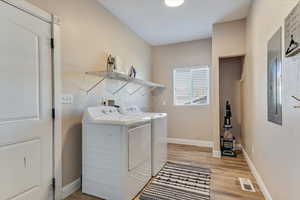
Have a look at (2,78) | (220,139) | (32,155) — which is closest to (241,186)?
(220,139)

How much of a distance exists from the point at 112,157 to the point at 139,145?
15.2 inches

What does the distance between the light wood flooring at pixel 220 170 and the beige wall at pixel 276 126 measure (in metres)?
0.34

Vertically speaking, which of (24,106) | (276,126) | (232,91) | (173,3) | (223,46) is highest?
(173,3)

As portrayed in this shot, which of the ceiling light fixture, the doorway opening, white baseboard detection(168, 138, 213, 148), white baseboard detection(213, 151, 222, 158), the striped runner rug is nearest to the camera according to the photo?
the striped runner rug

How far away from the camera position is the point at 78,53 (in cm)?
222

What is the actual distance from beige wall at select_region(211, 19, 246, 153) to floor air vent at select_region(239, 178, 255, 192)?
1038 millimetres

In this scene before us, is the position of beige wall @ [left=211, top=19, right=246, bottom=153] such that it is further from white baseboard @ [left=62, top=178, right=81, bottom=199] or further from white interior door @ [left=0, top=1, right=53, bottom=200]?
white interior door @ [left=0, top=1, right=53, bottom=200]

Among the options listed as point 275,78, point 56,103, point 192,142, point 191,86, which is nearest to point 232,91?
point 191,86

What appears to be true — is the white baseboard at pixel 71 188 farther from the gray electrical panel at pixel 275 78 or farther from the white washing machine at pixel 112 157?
the gray electrical panel at pixel 275 78

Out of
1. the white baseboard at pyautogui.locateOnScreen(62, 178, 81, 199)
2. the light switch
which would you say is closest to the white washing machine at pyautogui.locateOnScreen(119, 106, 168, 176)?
the light switch

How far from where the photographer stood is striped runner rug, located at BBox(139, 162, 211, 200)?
1.98m

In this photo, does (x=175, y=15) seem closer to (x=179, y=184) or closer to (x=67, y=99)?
(x=67, y=99)

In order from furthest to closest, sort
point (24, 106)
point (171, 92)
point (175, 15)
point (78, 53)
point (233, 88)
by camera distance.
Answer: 1. point (171, 92)
2. point (233, 88)
3. point (175, 15)
4. point (78, 53)
5. point (24, 106)

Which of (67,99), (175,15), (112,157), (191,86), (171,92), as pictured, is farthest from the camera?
(171,92)
